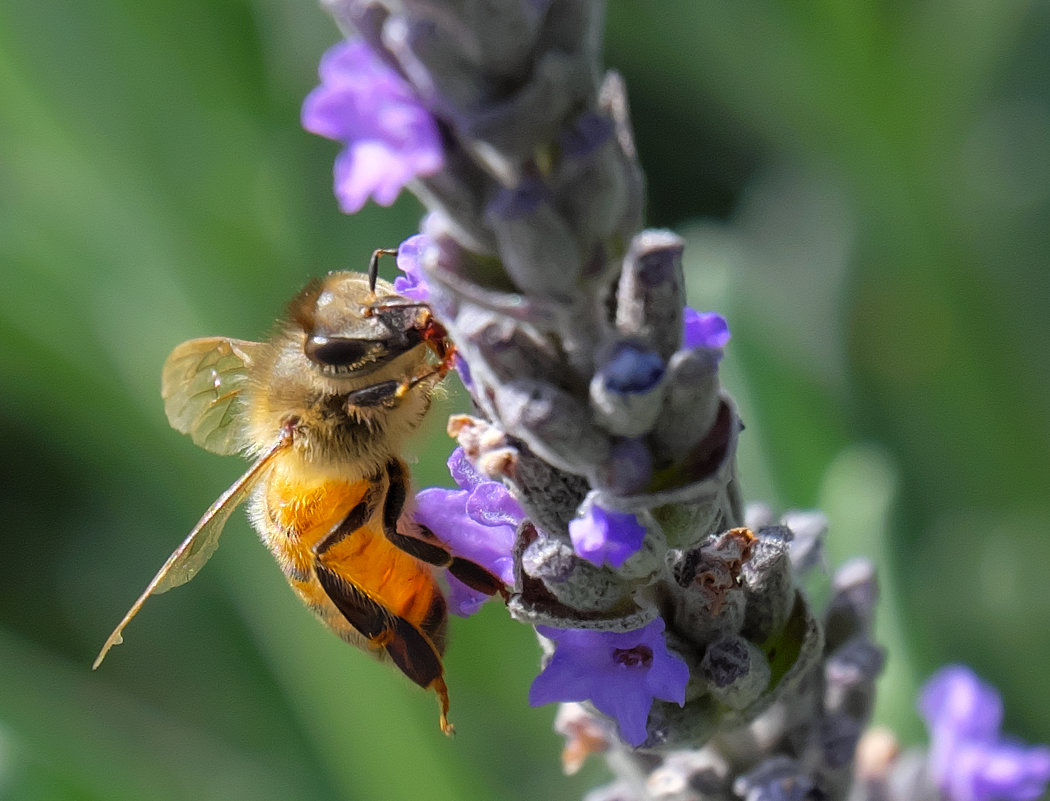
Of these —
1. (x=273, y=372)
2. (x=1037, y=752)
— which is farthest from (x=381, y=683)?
(x=1037, y=752)

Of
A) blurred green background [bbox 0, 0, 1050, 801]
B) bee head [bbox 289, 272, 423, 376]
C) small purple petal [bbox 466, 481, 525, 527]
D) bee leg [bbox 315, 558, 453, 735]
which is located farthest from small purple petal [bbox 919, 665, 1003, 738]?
bee head [bbox 289, 272, 423, 376]

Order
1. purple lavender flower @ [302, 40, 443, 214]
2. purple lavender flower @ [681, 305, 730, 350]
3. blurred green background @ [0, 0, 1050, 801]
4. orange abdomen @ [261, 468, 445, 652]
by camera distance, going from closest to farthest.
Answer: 1. purple lavender flower @ [302, 40, 443, 214]
2. purple lavender flower @ [681, 305, 730, 350]
3. orange abdomen @ [261, 468, 445, 652]
4. blurred green background @ [0, 0, 1050, 801]

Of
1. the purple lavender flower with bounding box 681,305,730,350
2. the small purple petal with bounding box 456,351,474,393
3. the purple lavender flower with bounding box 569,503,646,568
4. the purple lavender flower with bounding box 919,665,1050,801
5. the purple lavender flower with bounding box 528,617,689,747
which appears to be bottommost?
the purple lavender flower with bounding box 919,665,1050,801

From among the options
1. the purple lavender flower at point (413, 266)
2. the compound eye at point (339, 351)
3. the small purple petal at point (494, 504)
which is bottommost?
the small purple petal at point (494, 504)

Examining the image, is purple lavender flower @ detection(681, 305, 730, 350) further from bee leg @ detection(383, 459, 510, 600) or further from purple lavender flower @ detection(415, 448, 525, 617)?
bee leg @ detection(383, 459, 510, 600)

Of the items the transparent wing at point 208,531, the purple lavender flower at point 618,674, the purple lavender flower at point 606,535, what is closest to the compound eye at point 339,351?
the transparent wing at point 208,531

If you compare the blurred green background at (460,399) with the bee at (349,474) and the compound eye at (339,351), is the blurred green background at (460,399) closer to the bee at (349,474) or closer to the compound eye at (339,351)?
the bee at (349,474)
